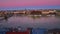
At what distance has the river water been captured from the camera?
1600 mm

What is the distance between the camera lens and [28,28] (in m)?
1.63

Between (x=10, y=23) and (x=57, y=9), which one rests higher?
(x=57, y=9)

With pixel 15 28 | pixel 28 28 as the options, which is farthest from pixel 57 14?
pixel 15 28

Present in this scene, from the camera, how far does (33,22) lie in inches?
64.5

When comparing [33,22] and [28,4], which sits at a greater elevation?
[28,4]

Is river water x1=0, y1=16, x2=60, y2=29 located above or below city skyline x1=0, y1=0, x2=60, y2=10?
below

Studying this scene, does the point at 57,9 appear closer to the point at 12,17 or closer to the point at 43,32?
the point at 43,32

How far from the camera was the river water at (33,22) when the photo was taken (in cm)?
160

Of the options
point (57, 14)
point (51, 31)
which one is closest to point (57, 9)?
point (57, 14)

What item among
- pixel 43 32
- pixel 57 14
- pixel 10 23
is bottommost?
pixel 43 32

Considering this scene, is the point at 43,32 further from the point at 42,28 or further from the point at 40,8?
the point at 40,8

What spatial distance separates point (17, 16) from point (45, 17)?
13.6 inches

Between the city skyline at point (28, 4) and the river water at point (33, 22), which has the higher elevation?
the city skyline at point (28, 4)

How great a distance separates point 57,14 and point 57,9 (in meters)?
0.06
